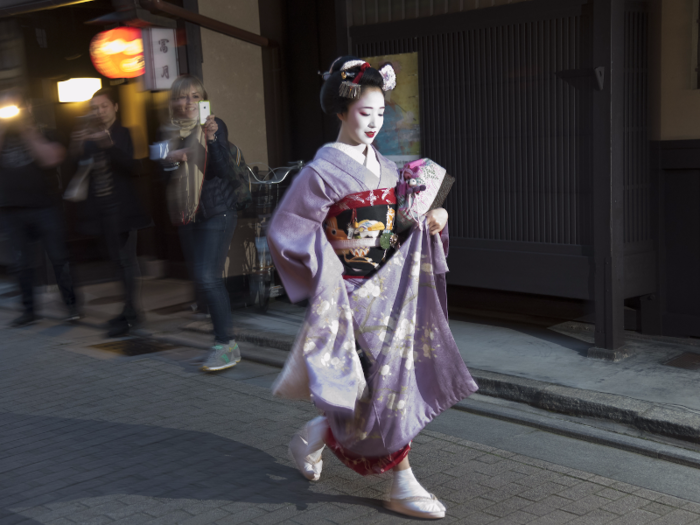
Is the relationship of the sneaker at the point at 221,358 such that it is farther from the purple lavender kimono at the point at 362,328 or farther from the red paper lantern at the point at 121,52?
the red paper lantern at the point at 121,52

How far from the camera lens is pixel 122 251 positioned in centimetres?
Answer: 718

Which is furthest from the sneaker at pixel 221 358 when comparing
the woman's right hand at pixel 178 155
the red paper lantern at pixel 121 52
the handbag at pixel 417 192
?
the red paper lantern at pixel 121 52

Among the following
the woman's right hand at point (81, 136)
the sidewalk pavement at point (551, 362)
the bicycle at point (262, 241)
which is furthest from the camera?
the bicycle at point (262, 241)

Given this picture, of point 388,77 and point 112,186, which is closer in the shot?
point 388,77

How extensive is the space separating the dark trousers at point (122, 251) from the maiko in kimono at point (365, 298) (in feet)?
12.7

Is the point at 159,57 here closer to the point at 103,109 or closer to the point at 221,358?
the point at 103,109

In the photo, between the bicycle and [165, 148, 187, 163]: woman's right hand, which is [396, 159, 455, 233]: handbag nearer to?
[165, 148, 187, 163]: woman's right hand

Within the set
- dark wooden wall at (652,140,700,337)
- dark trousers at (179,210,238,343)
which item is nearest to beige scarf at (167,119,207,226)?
dark trousers at (179,210,238,343)

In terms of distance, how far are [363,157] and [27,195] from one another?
16.6ft

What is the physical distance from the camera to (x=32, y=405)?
545 centimetres

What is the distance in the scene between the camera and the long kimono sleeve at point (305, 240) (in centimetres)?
354

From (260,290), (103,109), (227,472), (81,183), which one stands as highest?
(103,109)

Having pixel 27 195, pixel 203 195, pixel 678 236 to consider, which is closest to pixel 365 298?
pixel 203 195

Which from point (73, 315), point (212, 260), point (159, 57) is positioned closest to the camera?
point (212, 260)
